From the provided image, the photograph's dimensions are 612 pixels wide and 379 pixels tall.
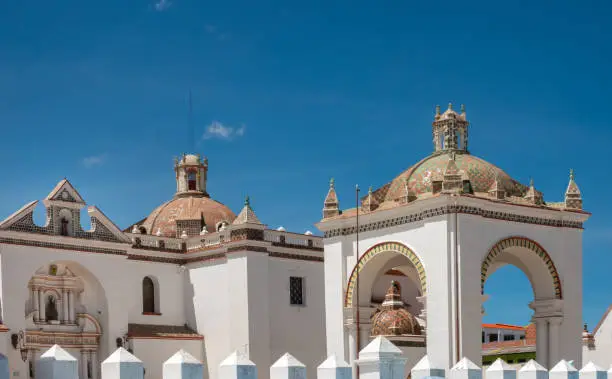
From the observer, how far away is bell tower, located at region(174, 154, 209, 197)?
114 ft

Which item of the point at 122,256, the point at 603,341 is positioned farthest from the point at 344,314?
the point at 603,341

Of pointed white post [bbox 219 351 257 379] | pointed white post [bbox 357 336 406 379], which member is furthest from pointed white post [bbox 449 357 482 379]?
pointed white post [bbox 219 351 257 379]

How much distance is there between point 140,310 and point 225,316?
2501mm

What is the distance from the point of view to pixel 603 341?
1342 inches

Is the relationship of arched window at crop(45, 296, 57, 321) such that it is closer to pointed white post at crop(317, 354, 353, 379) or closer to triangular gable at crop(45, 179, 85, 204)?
triangular gable at crop(45, 179, 85, 204)

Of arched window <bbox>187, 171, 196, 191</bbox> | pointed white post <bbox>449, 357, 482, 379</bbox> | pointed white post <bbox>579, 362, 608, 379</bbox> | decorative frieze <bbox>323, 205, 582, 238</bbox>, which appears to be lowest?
pointed white post <bbox>579, 362, 608, 379</bbox>

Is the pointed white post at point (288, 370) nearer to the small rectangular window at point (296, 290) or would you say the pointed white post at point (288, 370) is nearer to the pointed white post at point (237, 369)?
the pointed white post at point (237, 369)

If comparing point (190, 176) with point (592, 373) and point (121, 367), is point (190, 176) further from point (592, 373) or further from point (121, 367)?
point (121, 367)

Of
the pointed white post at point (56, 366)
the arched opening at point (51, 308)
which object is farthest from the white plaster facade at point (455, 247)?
the pointed white post at point (56, 366)

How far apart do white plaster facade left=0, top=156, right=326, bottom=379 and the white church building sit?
4 cm

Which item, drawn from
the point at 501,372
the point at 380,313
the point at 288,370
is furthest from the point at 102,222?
the point at 288,370

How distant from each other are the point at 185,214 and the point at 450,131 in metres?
11.3

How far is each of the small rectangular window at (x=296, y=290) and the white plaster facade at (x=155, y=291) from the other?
0.45 ft

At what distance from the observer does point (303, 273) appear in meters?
30.1
